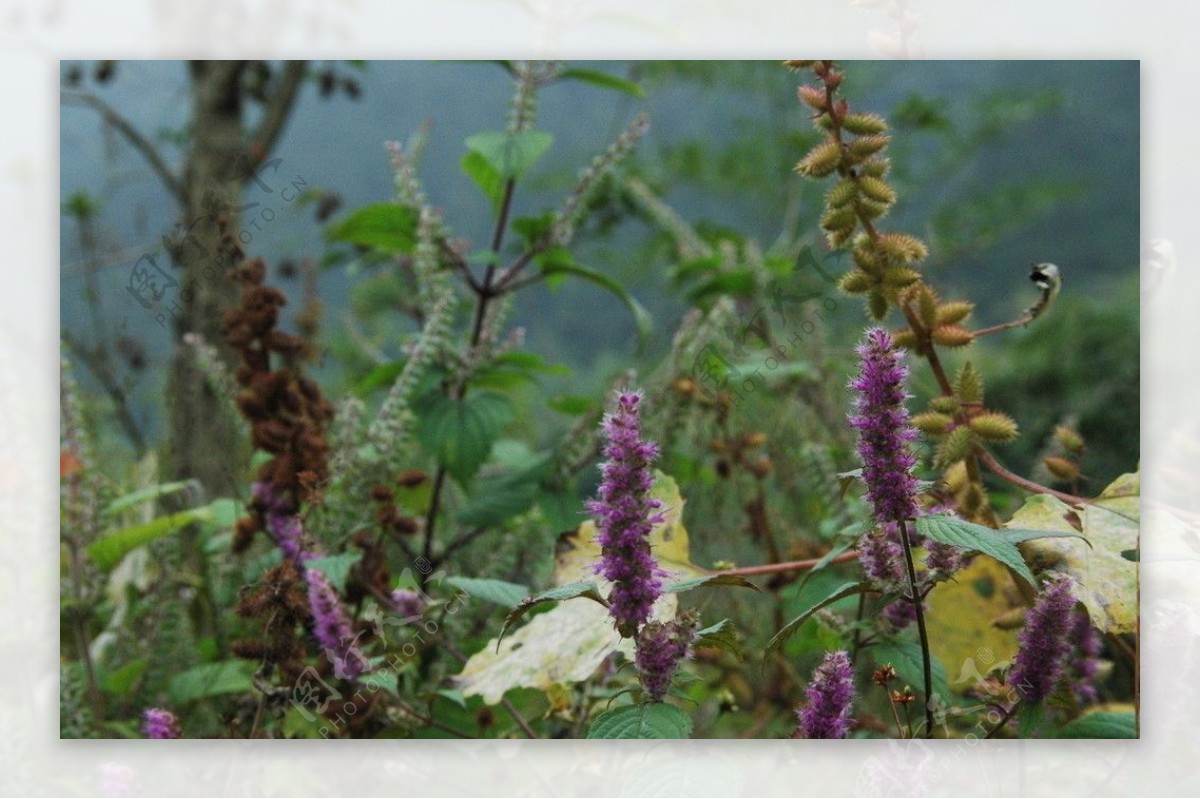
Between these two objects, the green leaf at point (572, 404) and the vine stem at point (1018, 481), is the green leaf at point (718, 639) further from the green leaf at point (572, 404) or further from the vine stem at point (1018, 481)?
the green leaf at point (572, 404)

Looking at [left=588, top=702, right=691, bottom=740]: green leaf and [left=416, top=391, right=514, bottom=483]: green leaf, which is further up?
[left=416, top=391, right=514, bottom=483]: green leaf

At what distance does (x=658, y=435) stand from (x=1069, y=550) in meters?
0.59

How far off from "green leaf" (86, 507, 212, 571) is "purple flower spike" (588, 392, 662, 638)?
737mm

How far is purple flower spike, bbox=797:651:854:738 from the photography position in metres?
1.04

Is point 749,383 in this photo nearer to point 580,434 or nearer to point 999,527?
point 580,434

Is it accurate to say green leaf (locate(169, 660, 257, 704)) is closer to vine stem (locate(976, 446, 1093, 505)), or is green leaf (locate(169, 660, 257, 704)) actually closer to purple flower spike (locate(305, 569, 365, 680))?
purple flower spike (locate(305, 569, 365, 680))

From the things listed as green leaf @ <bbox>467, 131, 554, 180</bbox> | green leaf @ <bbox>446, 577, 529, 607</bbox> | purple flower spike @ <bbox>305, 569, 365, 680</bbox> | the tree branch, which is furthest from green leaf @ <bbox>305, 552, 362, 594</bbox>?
the tree branch

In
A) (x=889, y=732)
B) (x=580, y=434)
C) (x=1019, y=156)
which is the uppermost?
(x=1019, y=156)

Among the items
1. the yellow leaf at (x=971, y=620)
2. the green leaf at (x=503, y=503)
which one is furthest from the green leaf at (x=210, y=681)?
the yellow leaf at (x=971, y=620)

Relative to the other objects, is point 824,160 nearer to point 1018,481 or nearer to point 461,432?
point 1018,481

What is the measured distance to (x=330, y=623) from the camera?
4.12 ft

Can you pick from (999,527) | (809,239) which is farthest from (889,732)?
(809,239)

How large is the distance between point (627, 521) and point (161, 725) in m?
0.77

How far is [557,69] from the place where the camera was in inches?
60.1
